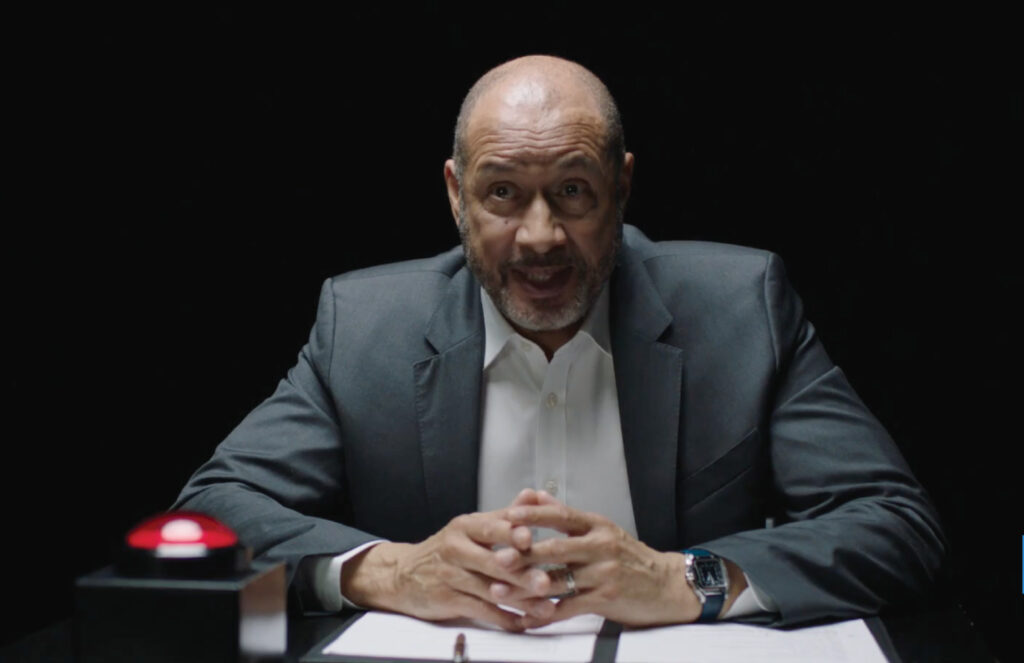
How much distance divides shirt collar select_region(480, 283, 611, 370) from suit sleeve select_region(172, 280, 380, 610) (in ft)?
1.00

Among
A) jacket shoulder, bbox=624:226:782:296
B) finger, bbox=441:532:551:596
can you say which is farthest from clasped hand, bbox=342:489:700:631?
jacket shoulder, bbox=624:226:782:296

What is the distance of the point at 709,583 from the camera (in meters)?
1.83

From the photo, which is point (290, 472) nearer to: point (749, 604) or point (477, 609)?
point (477, 609)

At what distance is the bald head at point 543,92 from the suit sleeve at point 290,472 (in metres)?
0.47

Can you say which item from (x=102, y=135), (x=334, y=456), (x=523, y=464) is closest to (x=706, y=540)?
(x=523, y=464)

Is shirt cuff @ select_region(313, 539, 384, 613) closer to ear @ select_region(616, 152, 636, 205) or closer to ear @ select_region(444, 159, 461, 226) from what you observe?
ear @ select_region(444, 159, 461, 226)

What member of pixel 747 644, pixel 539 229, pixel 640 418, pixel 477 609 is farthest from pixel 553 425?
pixel 747 644

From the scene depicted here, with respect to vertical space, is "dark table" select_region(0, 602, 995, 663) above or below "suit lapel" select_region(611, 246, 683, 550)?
below

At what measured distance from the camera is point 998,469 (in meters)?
2.88

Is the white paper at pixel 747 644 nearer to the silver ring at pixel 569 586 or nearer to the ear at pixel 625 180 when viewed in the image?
the silver ring at pixel 569 586

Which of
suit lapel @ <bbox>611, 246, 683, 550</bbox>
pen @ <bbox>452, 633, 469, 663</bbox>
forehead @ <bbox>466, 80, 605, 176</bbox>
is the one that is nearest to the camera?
pen @ <bbox>452, 633, 469, 663</bbox>

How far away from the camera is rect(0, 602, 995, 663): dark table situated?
1.65m

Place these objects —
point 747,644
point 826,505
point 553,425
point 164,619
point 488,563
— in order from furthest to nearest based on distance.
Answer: point 553,425, point 826,505, point 488,563, point 747,644, point 164,619

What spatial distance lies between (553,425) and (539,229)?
0.41 meters
